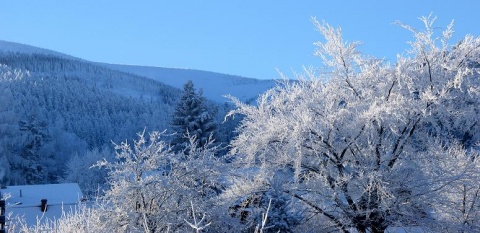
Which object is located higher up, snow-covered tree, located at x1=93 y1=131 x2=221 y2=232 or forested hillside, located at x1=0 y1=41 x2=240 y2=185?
snow-covered tree, located at x1=93 y1=131 x2=221 y2=232

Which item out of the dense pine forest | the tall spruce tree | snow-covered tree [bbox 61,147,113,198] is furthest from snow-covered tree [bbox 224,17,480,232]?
snow-covered tree [bbox 61,147,113,198]

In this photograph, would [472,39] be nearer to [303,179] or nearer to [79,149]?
[303,179]

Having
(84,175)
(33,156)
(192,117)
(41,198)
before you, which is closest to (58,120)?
(84,175)

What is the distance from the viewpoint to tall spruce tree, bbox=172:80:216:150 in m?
42.9

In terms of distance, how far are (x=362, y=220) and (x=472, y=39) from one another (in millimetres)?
5313

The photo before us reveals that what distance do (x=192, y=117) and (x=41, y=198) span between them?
50.2ft

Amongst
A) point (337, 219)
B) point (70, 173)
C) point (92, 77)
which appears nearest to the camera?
point (337, 219)

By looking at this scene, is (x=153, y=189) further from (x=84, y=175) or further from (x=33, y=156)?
(x=84, y=175)

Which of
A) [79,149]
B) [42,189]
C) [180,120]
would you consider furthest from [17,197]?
[79,149]

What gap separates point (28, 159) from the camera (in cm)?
5256

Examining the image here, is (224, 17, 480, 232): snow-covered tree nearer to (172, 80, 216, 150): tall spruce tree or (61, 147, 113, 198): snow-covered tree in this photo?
(172, 80, 216, 150): tall spruce tree

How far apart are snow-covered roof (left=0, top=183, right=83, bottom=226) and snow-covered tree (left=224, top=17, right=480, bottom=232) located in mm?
15012

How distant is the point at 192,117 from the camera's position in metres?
43.6

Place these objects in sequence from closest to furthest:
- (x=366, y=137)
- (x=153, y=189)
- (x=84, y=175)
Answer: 1. (x=153, y=189)
2. (x=366, y=137)
3. (x=84, y=175)
